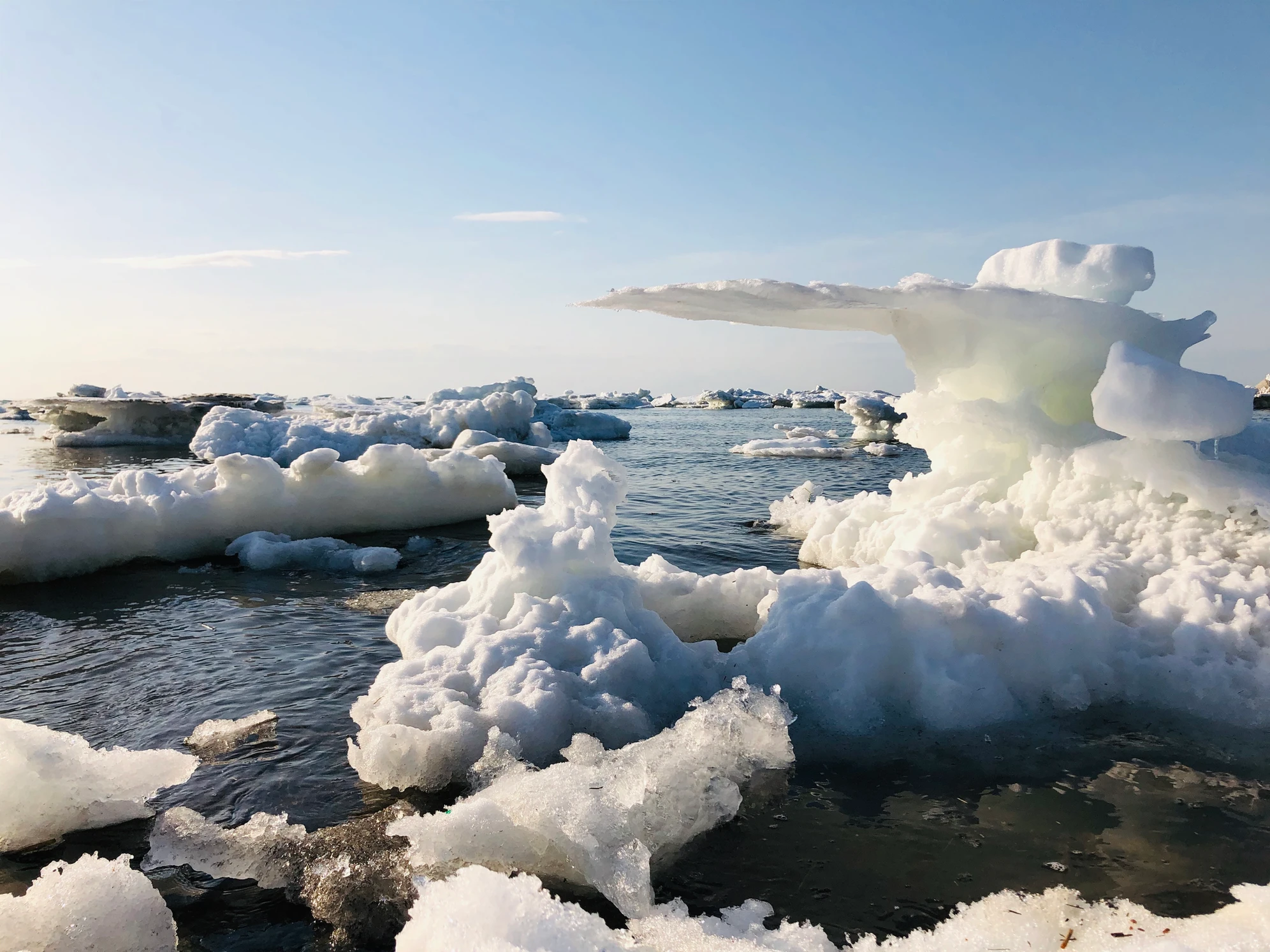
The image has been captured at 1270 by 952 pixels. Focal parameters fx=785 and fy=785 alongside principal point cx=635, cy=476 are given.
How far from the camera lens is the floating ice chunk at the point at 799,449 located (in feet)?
77.0

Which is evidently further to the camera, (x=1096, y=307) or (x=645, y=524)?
(x=645, y=524)

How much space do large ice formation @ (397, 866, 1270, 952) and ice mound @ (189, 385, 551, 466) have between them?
19070mm

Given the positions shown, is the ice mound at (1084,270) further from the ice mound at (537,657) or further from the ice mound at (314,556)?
the ice mound at (314,556)

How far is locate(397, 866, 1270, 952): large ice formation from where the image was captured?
2.14m

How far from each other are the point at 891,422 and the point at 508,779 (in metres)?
30.3

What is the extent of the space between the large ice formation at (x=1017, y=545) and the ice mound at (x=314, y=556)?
4.00m

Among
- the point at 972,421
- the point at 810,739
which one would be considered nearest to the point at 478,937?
the point at 810,739

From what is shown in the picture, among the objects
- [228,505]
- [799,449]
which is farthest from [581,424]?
[228,505]

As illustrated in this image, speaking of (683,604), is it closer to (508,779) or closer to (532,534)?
(532,534)

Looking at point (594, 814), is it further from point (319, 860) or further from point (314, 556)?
point (314, 556)

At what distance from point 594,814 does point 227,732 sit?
2.40 meters

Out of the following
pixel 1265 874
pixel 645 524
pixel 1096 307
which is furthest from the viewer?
pixel 645 524

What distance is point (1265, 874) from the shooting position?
2.70 m

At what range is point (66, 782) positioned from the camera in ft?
10.4
